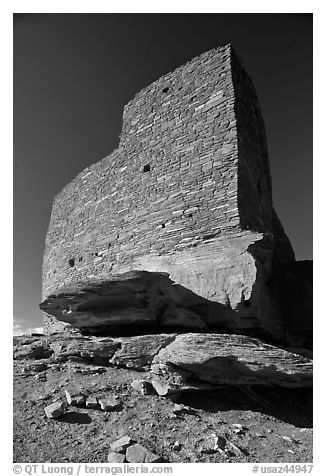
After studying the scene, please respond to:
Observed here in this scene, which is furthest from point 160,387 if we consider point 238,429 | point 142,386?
point 238,429

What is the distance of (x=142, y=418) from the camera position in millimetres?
3645

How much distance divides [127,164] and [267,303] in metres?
4.61

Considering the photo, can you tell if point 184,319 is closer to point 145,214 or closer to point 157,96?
point 145,214

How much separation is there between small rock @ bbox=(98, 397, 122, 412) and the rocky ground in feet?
0.08

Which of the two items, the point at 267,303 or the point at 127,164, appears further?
the point at 127,164

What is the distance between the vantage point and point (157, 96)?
7207 mm

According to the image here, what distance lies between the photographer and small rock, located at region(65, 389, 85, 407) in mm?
3738

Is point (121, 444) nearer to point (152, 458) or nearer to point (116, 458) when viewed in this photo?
point (116, 458)

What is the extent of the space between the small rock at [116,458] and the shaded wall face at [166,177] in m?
3.38

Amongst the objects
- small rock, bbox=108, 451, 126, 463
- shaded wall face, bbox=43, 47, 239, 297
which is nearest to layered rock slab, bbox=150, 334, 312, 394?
small rock, bbox=108, 451, 126, 463

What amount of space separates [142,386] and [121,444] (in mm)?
1151

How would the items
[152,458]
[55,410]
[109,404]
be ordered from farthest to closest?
[109,404] → [55,410] → [152,458]

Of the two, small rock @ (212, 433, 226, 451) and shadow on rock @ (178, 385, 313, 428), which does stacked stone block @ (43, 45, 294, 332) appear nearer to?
shadow on rock @ (178, 385, 313, 428)
